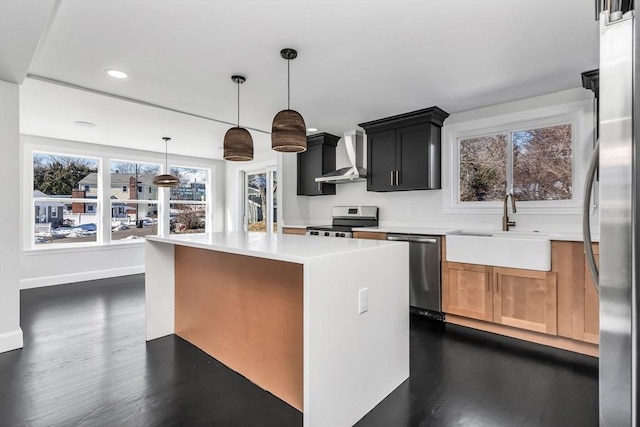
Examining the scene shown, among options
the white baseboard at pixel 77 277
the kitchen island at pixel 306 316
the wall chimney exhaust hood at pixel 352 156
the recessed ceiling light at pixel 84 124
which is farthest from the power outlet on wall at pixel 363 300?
the white baseboard at pixel 77 277

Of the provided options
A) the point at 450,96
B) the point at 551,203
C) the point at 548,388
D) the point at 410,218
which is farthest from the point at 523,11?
the point at 410,218

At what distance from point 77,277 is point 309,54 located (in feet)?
16.7

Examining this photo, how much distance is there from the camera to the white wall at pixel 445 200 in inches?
124

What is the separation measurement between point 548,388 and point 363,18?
2.55 metres

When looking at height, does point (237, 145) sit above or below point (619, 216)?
above

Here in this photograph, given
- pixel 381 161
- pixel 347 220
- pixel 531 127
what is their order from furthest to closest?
pixel 347 220
pixel 381 161
pixel 531 127

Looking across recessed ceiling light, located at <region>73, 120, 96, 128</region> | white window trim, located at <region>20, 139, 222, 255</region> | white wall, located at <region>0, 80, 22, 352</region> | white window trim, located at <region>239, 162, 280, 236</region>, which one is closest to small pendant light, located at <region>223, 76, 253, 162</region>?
white wall, located at <region>0, 80, 22, 352</region>

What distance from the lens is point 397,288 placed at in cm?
211

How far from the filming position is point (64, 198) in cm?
526

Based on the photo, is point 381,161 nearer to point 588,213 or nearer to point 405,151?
point 405,151

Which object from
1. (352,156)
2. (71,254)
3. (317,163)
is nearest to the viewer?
(352,156)

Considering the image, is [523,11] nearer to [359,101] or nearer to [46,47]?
[359,101]

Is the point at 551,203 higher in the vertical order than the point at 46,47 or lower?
lower

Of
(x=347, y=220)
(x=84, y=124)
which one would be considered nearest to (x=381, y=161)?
(x=347, y=220)
